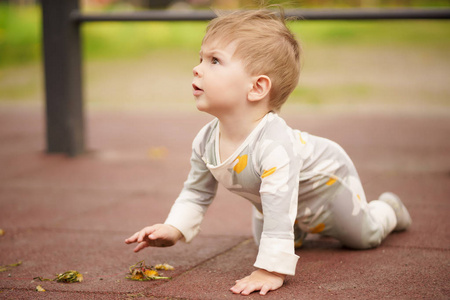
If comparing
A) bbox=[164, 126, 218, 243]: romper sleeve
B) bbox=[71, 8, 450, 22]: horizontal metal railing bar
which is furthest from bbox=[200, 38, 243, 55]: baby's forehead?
bbox=[71, 8, 450, 22]: horizontal metal railing bar

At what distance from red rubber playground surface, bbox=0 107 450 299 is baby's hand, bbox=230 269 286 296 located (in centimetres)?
2

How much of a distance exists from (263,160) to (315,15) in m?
2.09

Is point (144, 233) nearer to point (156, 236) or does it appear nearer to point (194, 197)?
point (156, 236)

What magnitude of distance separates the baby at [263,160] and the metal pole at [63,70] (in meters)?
2.39

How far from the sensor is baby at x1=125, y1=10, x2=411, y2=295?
2.02 metres

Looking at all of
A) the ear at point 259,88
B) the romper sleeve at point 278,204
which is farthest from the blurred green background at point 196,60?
the romper sleeve at point 278,204

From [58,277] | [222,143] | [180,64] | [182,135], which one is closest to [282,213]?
[222,143]

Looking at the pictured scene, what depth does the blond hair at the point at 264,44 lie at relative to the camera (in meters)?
2.10

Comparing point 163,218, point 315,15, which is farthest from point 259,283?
point 315,15

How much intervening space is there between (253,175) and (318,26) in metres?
12.7

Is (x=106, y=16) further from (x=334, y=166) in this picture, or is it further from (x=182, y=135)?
(x=334, y=166)

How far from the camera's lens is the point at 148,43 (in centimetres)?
1383

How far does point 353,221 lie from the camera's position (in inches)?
92.7

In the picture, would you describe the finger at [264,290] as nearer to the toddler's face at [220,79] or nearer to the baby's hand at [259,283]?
the baby's hand at [259,283]
